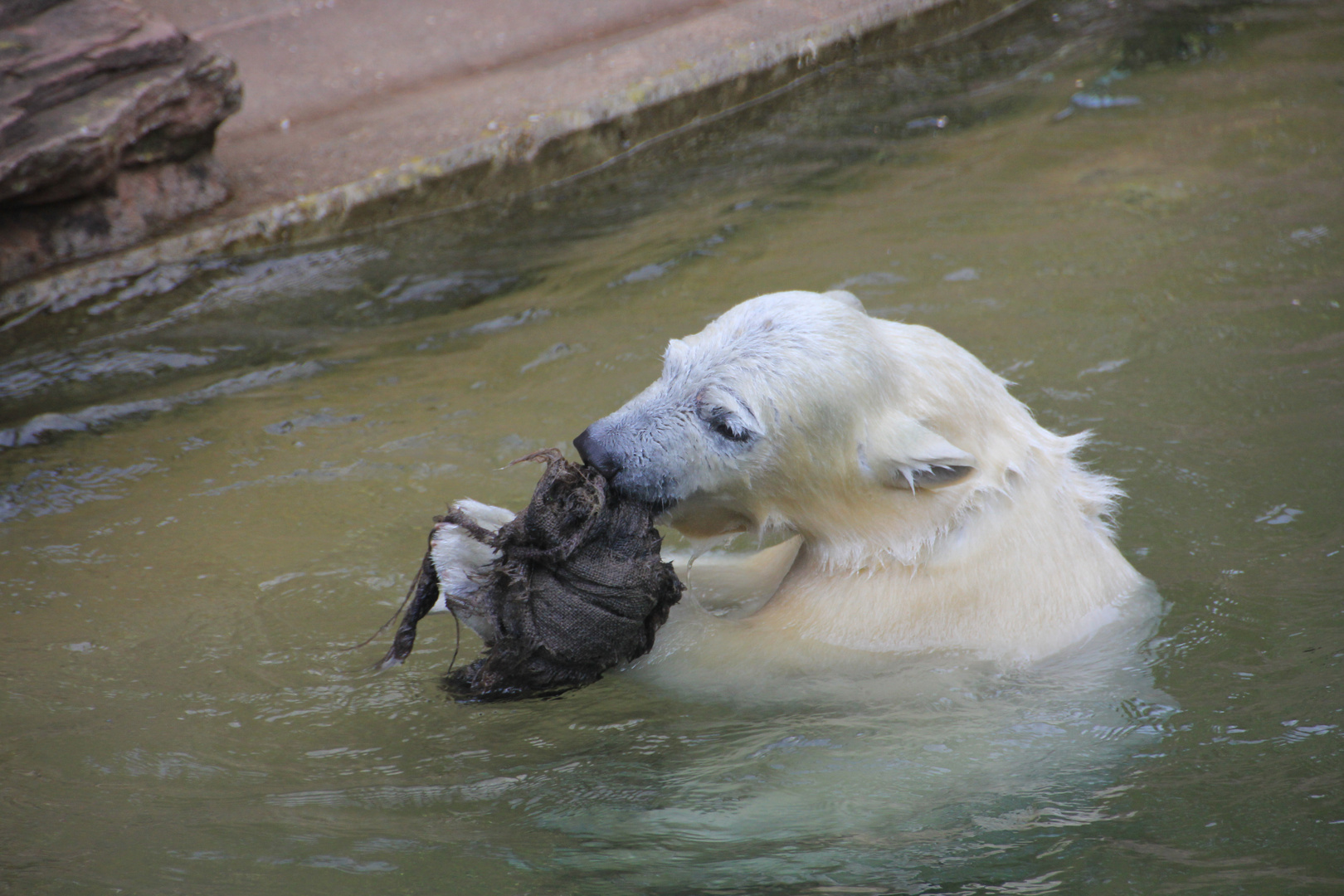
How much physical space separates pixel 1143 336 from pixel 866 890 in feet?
11.0

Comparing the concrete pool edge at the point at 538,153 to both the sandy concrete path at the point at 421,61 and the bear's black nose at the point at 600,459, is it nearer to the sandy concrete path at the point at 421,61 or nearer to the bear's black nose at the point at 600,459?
the sandy concrete path at the point at 421,61

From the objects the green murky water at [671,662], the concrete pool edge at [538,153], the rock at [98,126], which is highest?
the rock at [98,126]

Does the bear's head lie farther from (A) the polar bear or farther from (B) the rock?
(B) the rock

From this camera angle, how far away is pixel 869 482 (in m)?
3.20

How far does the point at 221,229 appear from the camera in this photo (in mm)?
6160

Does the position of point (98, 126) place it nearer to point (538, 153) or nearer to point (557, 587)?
point (538, 153)

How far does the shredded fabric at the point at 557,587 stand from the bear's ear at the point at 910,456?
2.08 feet

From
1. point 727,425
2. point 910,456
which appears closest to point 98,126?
point 727,425

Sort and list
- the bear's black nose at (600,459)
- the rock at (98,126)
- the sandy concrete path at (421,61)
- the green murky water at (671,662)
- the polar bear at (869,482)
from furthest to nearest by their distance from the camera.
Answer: the sandy concrete path at (421,61) < the rock at (98,126) < the polar bear at (869,482) < the bear's black nose at (600,459) < the green murky water at (671,662)

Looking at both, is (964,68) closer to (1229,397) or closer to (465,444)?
(1229,397)

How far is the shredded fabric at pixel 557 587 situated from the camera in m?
2.81

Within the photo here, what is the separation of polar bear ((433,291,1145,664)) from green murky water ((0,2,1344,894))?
0.53 ft

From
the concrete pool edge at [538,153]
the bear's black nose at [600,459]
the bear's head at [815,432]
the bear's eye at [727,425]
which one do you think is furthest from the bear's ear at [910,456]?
the concrete pool edge at [538,153]

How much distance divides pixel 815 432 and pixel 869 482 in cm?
23
